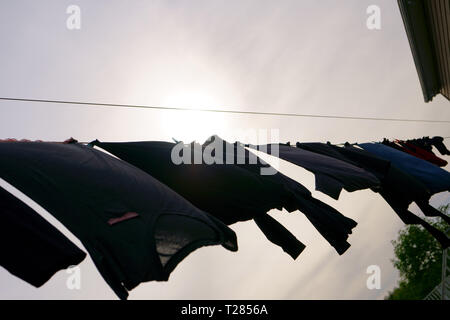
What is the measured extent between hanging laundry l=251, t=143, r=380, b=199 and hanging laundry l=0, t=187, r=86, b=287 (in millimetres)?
2342

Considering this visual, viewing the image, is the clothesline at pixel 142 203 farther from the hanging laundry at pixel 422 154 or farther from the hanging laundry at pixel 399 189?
the hanging laundry at pixel 422 154

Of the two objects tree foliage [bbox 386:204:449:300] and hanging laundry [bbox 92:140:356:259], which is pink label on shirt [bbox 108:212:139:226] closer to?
hanging laundry [bbox 92:140:356:259]

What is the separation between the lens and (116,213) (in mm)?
1521

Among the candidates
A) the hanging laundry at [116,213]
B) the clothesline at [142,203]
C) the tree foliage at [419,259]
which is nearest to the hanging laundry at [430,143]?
the clothesline at [142,203]

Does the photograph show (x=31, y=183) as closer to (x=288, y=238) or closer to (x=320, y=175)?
(x=288, y=238)

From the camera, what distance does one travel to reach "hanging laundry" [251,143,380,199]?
10.0 ft

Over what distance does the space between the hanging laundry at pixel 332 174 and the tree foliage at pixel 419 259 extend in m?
19.9

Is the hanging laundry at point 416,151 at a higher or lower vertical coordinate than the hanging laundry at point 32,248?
lower

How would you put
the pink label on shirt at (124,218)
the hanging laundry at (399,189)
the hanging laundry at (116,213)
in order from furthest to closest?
the hanging laundry at (399,189) → the pink label on shirt at (124,218) → the hanging laundry at (116,213)

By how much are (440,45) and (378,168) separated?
5.23m

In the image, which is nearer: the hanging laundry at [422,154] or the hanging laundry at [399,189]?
the hanging laundry at [399,189]

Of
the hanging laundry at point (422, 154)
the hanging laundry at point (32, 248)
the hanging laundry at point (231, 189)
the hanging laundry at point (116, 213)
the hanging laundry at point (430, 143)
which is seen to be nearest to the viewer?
the hanging laundry at point (32, 248)

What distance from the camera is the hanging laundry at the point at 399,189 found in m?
3.87
